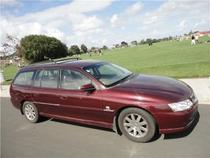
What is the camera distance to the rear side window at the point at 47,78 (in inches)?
263

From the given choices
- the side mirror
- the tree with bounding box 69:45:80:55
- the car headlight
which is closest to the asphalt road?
the car headlight

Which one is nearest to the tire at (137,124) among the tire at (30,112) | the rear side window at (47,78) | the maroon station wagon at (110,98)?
the maroon station wagon at (110,98)

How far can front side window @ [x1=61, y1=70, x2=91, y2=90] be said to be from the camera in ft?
20.0

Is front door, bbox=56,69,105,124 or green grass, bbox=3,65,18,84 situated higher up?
front door, bbox=56,69,105,124

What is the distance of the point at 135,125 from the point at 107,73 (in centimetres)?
160

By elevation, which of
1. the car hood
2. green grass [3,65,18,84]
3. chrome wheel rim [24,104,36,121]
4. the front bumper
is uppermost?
the car hood

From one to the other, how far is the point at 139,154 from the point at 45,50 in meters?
73.6

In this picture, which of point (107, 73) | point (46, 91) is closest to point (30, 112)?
point (46, 91)

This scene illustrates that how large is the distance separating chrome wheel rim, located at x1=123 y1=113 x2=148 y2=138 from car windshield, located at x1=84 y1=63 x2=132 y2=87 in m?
0.85

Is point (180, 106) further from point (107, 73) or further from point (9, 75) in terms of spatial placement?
point (9, 75)

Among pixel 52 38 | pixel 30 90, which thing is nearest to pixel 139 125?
pixel 30 90

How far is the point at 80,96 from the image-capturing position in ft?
19.6

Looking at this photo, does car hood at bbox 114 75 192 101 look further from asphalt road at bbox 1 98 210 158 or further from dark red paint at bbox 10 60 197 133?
asphalt road at bbox 1 98 210 158

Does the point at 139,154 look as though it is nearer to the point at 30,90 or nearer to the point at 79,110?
the point at 79,110
